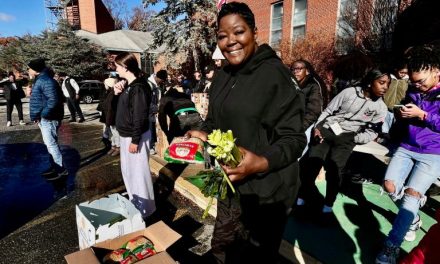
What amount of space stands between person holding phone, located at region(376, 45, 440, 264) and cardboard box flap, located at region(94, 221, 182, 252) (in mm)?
1962

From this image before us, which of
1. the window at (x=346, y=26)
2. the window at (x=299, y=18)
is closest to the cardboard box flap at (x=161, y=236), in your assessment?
the window at (x=346, y=26)

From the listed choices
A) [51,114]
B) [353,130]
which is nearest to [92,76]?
[51,114]

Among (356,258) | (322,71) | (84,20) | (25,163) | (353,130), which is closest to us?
(356,258)

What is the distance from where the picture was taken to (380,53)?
1089 centimetres

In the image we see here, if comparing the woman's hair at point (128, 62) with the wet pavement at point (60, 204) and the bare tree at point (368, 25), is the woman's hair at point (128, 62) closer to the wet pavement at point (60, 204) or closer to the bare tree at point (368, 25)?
the wet pavement at point (60, 204)

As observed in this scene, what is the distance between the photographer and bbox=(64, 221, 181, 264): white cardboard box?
2.09 metres

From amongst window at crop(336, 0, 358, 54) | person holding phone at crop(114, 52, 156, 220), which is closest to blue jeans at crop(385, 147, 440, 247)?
person holding phone at crop(114, 52, 156, 220)

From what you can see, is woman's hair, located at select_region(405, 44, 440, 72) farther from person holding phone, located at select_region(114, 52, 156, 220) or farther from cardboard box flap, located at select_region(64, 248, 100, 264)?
cardboard box flap, located at select_region(64, 248, 100, 264)

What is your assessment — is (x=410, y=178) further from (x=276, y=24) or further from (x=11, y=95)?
(x=276, y=24)

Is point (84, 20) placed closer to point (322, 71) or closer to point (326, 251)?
point (322, 71)

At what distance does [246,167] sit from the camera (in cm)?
131

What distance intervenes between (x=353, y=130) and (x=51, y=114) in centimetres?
480

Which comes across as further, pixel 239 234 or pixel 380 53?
pixel 380 53

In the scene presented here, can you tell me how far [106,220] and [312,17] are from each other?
15570 millimetres
